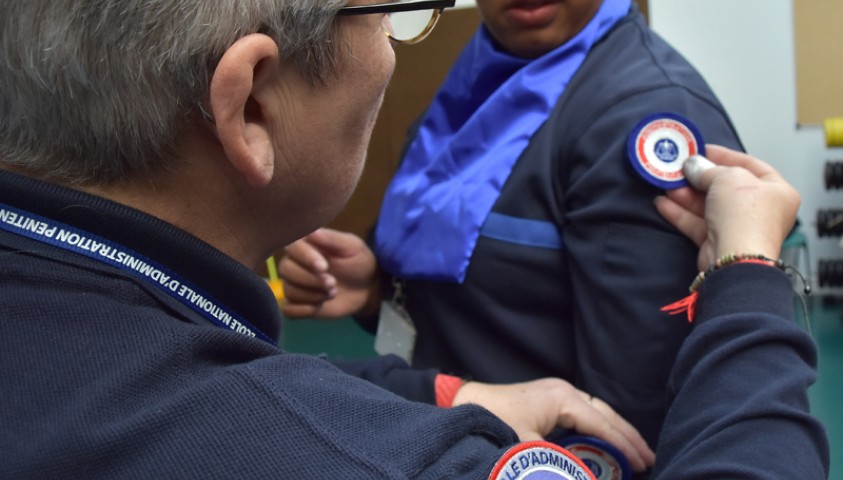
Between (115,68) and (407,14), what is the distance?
0.88 feet

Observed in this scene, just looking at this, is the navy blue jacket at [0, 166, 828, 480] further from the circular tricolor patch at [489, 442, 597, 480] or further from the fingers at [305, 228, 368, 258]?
the fingers at [305, 228, 368, 258]

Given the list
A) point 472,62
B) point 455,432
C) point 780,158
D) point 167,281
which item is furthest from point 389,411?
point 780,158

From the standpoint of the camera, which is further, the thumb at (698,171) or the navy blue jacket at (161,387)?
the thumb at (698,171)

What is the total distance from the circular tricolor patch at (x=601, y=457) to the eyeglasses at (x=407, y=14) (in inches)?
20.6

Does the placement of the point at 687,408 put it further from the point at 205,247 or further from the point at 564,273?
the point at 205,247

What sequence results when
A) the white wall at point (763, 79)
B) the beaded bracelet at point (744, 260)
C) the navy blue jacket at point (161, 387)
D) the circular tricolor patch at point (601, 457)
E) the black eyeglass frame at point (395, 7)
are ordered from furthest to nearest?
the white wall at point (763, 79), the circular tricolor patch at point (601, 457), the beaded bracelet at point (744, 260), the black eyeglass frame at point (395, 7), the navy blue jacket at point (161, 387)

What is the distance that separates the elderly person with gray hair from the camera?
0.50 m

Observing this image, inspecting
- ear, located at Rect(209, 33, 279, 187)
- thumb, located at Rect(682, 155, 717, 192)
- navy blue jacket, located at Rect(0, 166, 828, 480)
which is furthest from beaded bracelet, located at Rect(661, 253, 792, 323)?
ear, located at Rect(209, 33, 279, 187)

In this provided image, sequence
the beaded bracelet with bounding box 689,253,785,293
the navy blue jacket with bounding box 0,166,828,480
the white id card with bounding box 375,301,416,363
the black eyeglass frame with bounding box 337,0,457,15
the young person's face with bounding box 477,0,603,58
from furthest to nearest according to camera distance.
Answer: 1. the white id card with bounding box 375,301,416,363
2. the young person's face with bounding box 477,0,603,58
3. the beaded bracelet with bounding box 689,253,785,293
4. the black eyeglass frame with bounding box 337,0,457,15
5. the navy blue jacket with bounding box 0,166,828,480

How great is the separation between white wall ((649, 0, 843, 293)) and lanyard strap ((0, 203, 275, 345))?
354 centimetres

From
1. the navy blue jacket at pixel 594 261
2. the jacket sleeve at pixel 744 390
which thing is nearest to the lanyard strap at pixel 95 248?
the jacket sleeve at pixel 744 390

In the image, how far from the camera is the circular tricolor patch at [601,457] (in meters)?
1.01

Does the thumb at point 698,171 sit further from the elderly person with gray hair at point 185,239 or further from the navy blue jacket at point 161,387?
the navy blue jacket at point 161,387

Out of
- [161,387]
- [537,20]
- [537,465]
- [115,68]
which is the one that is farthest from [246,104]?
[537,20]
